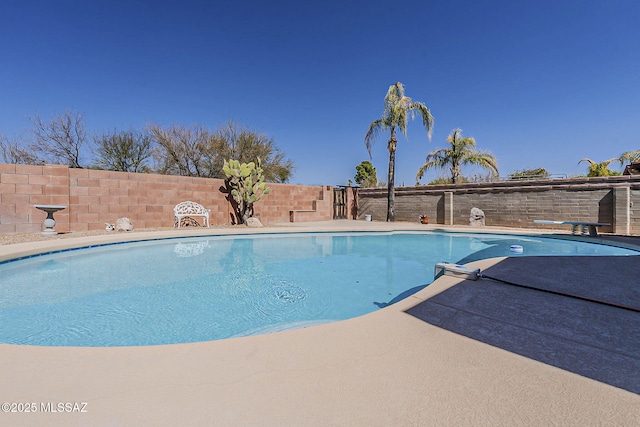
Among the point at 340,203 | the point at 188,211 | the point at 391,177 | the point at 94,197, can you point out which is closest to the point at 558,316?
the point at 188,211

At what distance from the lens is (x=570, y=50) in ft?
29.3

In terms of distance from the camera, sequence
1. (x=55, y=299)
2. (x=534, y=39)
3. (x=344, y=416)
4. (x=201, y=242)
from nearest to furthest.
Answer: (x=344, y=416) < (x=55, y=299) < (x=201, y=242) < (x=534, y=39)

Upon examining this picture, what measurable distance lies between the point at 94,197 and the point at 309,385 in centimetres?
966

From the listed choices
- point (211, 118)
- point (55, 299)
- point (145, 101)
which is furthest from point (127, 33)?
point (55, 299)

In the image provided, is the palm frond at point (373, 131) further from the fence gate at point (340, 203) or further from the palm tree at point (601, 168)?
the palm tree at point (601, 168)

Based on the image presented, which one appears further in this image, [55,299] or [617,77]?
[617,77]

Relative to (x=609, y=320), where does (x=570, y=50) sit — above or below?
above

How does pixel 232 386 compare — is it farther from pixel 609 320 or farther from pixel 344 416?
pixel 609 320

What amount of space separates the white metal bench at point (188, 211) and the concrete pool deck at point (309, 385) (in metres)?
8.41

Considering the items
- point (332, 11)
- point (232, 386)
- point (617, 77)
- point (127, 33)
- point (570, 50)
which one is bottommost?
point (232, 386)

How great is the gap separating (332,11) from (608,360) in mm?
11916

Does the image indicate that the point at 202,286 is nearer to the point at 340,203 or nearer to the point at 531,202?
the point at 340,203

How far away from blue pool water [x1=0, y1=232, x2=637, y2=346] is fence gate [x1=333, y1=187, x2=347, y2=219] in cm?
752

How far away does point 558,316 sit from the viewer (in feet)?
6.48
